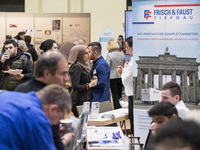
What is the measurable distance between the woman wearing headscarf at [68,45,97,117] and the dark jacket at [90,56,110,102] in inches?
10.8

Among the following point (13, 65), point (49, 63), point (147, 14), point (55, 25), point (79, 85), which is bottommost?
point (79, 85)

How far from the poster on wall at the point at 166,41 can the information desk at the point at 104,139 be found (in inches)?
35.8

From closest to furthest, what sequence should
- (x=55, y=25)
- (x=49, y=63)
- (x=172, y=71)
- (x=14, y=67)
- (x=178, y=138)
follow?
(x=178, y=138)
(x=49, y=63)
(x=172, y=71)
(x=14, y=67)
(x=55, y=25)

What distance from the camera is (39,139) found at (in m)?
1.99

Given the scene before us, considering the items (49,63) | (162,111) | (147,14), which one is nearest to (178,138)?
(49,63)

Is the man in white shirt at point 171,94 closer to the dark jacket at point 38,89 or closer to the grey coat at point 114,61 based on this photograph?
the dark jacket at point 38,89

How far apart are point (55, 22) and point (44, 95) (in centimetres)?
1210

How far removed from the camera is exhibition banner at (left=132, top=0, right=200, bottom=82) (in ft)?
15.3

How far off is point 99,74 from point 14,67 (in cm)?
137

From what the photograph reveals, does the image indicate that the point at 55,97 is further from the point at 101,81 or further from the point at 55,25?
the point at 55,25

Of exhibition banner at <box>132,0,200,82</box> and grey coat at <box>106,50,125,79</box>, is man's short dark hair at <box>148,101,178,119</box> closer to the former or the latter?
exhibition banner at <box>132,0,200,82</box>

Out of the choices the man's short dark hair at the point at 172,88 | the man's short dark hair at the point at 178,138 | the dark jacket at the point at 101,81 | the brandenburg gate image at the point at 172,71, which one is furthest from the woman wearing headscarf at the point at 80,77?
the man's short dark hair at the point at 178,138

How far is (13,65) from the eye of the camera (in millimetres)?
6023

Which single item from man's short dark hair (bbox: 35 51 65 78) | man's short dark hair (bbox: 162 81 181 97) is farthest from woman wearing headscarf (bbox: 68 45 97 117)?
man's short dark hair (bbox: 35 51 65 78)
